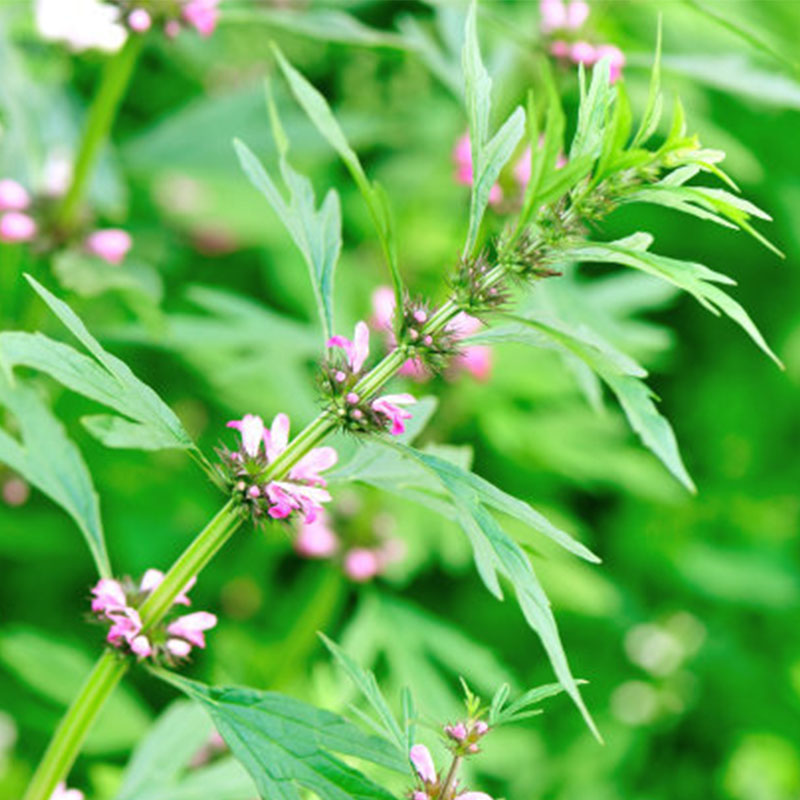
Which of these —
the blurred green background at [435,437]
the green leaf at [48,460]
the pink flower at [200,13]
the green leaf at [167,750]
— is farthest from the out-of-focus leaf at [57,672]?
the pink flower at [200,13]

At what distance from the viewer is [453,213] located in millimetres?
3238

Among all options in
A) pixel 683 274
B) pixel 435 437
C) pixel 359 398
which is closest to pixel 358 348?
pixel 359 398

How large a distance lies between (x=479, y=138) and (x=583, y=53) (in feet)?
3.09

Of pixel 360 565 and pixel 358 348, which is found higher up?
pixel 360 565

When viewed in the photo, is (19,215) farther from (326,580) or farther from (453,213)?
(453,213)

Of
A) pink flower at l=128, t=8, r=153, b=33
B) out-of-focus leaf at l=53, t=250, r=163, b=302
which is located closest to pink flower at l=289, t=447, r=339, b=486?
out-of-focus leaf at l=53, t=250, r=163, b=302

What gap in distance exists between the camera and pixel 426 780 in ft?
3.43

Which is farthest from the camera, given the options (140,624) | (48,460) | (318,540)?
(318,540)

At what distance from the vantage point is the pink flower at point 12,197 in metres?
2.00

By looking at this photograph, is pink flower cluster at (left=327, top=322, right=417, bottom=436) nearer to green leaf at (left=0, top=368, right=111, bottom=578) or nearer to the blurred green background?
green leaf at (left=0, top=368, right=111, bottom=578)

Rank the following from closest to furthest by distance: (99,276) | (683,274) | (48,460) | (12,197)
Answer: (683,274) < (48,460) < (99,276) < (12,197)

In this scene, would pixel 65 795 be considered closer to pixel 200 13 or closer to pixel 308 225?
pixel 308 225

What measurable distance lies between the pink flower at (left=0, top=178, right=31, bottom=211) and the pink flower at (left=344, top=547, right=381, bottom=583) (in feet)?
2.89

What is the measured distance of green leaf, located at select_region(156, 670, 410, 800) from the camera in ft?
3.28
